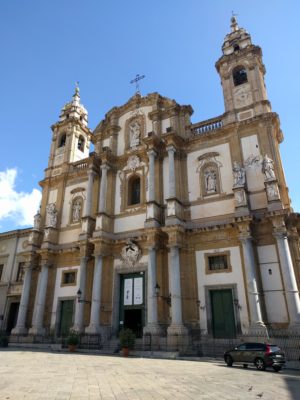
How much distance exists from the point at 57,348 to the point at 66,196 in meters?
12.4

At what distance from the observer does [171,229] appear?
743 inches

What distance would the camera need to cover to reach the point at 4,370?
33.3 ft

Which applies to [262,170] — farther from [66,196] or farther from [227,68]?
[66,196]

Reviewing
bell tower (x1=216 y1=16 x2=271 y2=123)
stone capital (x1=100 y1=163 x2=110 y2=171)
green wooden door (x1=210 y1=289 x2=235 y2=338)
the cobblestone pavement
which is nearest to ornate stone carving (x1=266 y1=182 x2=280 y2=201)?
green wooden door (x1=210 y1=289 x2=235 y2=338)

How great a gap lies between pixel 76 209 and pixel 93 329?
10008mm

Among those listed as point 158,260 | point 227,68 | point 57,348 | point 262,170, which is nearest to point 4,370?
point 57,348

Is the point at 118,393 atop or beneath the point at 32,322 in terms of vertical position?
beneath

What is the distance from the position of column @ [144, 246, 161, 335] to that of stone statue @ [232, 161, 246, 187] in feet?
21.0

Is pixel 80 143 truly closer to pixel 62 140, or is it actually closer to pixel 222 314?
pixel 62 140

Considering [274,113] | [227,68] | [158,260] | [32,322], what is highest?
[227,68]

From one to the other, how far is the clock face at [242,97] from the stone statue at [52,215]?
1634 cm

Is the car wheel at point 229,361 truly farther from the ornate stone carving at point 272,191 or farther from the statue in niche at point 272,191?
the statue in niche at point 272,191

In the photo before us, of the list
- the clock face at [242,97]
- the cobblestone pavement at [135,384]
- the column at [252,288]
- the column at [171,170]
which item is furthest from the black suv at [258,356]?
the clock face at [242,97]

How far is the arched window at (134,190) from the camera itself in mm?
23688
